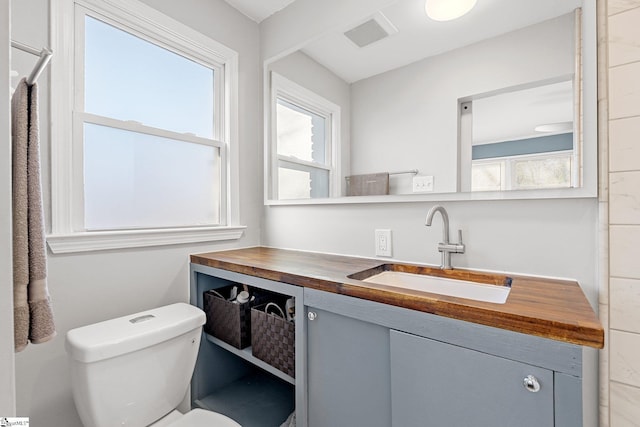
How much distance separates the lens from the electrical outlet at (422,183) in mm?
1286

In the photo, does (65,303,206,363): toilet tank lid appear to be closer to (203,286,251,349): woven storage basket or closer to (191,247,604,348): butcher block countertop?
(203,286,251,349): woven storage basket

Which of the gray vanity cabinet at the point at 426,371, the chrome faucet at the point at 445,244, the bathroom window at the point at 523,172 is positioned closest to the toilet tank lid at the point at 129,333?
the gray vanity cabinet at the point at 426,371

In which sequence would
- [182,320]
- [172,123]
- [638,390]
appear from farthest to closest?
1. [172,123]
2. [182,320]
3. [638,390]

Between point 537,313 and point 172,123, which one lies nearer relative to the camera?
point 537,313

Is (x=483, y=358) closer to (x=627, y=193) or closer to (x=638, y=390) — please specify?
(x=638, y=390)

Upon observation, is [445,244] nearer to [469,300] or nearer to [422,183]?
[422,183]

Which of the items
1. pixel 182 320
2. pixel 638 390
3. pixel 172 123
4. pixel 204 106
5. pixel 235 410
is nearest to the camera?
pixel 638 390

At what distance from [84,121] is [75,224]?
0.45 metres

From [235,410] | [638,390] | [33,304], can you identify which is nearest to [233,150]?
[33,304]

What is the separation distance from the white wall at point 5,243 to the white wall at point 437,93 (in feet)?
4.12

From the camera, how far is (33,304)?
27.3 inches

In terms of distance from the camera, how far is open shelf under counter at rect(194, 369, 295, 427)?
1.45 m

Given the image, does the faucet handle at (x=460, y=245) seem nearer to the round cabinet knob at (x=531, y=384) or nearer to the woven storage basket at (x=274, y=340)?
the round cabinet knob at (x=531, y=384)

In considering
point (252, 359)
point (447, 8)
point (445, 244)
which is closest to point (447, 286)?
point (445, 244)
